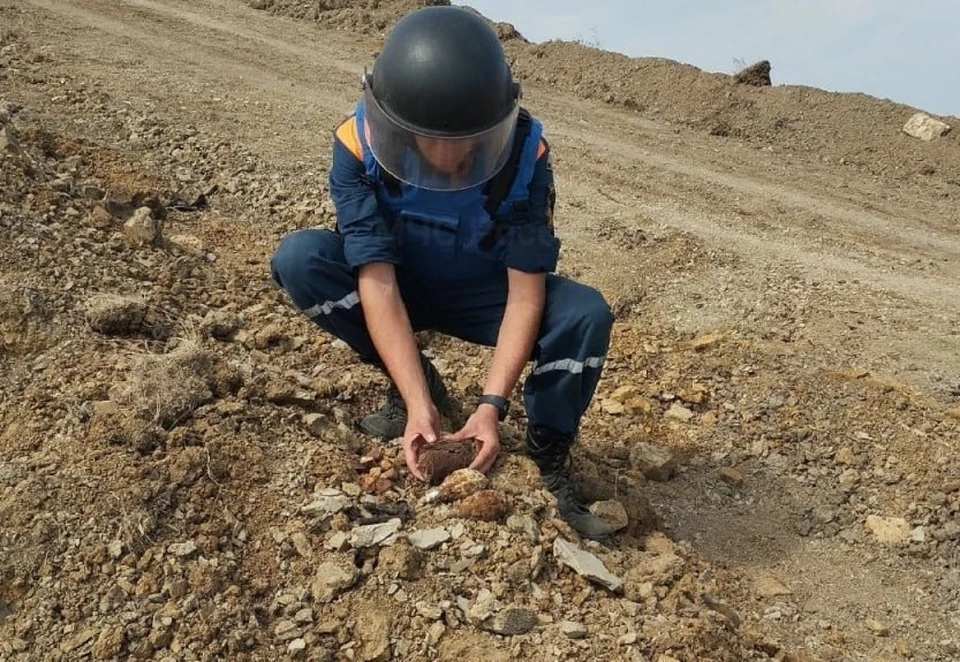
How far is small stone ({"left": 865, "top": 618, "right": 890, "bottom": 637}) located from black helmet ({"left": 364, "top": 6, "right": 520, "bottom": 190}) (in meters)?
1.89

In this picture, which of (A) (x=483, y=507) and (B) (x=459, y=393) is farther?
(B) (x=459, y=393)

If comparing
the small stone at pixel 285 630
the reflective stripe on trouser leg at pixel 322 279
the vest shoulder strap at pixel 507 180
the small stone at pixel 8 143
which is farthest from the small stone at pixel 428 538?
the small stone at pixel 8 143

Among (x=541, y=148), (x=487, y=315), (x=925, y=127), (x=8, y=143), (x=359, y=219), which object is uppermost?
(x=925, y=127)

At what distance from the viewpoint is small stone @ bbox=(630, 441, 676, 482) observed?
12.2 feet

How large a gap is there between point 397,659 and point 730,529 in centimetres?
162

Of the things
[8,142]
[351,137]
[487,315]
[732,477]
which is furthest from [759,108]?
[351,137]

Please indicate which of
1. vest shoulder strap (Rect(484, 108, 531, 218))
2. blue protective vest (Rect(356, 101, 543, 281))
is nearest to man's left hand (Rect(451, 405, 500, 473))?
blue protective vest (Rect(356, 101, 543, 281))

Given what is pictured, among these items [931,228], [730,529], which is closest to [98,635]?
[730,529]

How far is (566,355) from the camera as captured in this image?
116 inches

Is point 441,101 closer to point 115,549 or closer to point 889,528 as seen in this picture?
point 115,549

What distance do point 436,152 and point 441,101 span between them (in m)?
0.17

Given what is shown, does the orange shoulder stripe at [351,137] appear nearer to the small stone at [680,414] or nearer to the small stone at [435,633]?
the small stone at [435,633]

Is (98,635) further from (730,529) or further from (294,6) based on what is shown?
(294,6)

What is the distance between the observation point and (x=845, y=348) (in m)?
4.70
